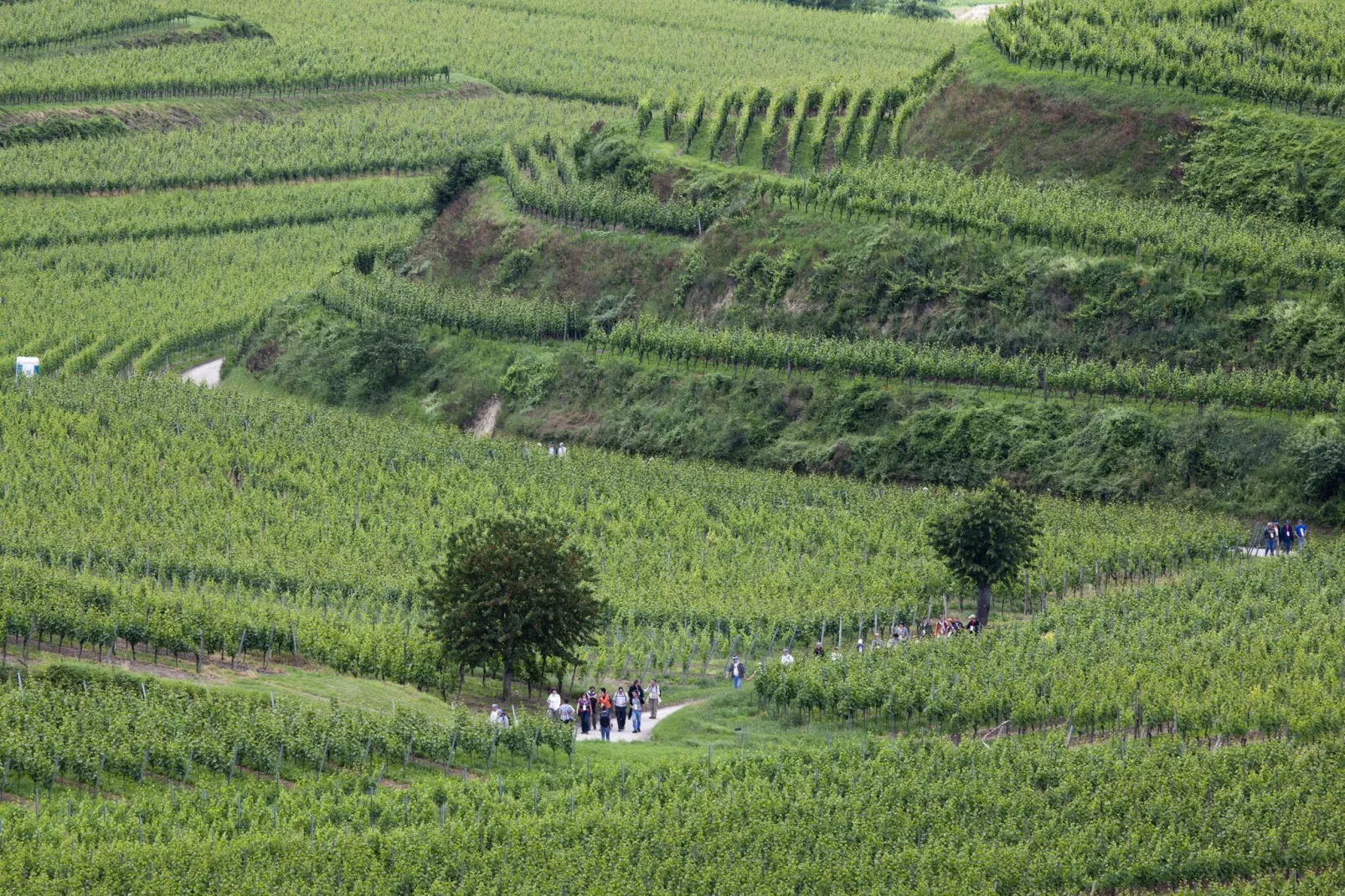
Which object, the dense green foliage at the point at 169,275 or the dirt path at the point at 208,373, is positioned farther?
the dense green foliage at the point at 169,275

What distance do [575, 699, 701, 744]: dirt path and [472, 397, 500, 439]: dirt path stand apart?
113 ft

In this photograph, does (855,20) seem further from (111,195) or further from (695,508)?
(695,508)

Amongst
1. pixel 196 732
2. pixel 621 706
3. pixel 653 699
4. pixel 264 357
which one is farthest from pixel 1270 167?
pixel 196 732

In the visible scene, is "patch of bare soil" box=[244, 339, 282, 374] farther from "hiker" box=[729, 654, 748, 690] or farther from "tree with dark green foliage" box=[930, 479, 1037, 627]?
"hiker" box=[729, 654, 748, 690]

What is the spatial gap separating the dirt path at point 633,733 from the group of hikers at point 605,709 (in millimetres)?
112

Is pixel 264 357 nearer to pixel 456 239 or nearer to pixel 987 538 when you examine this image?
pixel 456 239

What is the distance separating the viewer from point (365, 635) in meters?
68.2

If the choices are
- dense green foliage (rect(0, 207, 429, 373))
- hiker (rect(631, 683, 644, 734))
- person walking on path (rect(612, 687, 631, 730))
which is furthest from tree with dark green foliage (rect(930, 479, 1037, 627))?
dense green foliage (rect(0, 207, 429, 373))

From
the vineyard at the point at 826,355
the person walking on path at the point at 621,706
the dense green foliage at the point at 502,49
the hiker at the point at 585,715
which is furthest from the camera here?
the dense green foliage at the point at 502,49

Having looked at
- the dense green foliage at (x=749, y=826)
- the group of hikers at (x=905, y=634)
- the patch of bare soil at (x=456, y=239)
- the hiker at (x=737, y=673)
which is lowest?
the dense green foliage at (x=749, y=826)

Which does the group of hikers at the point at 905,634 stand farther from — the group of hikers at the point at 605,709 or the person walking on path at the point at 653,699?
the group of hikers at the point at 605,709

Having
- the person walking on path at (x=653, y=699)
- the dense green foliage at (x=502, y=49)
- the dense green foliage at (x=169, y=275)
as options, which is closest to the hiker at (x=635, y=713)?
the person walking on path at (x=653, y=699)

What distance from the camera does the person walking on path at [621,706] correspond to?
64.9m

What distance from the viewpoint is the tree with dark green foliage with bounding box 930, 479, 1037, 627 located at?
72.5 metres
